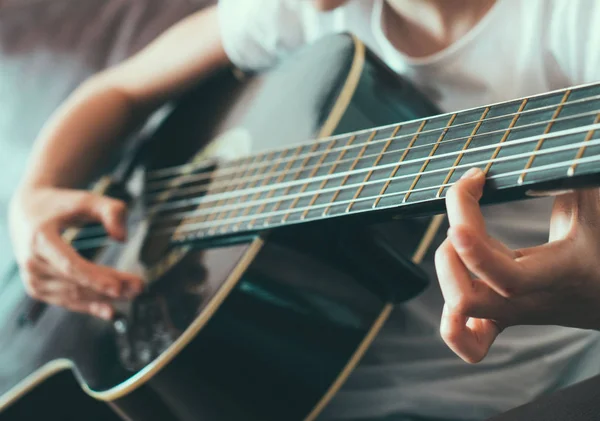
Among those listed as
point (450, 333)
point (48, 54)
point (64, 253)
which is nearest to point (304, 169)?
point (450, 333)

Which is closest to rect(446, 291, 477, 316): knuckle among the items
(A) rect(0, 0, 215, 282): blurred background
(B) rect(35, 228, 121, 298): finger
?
(B) rect(35, 228, 121, 298): finger

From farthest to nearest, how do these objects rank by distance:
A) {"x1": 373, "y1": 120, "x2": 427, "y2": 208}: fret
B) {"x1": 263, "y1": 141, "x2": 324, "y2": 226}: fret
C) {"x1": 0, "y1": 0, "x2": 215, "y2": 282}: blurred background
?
{"x1": 0, "y1": 0, "x2": 215, "y2": 282}: blurred background < {"x1": 263, "y1": 141, "x2": 324, "y2": 226}: fret < {"x1": 373, "y1": 120, "x2": 427, "y2": 208}: fret

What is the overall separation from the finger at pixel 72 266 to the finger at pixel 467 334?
42 centimetres

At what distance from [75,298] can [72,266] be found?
45 millimetres

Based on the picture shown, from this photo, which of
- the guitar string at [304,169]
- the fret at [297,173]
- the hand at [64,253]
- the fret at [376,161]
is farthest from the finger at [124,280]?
the fret at [376,161]

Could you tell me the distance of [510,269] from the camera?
391 millimetres

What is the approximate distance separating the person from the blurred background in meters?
0.12

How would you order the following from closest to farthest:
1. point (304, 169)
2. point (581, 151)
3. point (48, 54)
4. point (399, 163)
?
point (581, 151)
point (399, 163)
point (304, 169)
point (48, 54)

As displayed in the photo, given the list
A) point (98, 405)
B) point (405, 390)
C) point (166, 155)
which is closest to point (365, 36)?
point (166, 155)

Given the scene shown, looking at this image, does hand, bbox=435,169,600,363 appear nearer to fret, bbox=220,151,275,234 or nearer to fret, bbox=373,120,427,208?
fret, bbox=373,120,427,208

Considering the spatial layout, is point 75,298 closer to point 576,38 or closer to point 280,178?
point 280,178

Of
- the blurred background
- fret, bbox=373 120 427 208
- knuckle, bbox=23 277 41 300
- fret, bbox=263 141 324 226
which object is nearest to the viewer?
fret, bbox=373 120 427 208

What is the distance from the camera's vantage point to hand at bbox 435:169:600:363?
39cm

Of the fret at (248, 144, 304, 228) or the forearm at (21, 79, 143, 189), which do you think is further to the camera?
the forearm at (21, 79, 143, 189)
